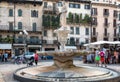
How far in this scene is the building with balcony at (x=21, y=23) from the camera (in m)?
51.6

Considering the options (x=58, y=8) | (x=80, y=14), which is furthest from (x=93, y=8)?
(x=58, y=8)

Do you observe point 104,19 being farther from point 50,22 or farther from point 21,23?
point 21,23

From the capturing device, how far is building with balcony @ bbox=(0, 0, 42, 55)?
51.6 m

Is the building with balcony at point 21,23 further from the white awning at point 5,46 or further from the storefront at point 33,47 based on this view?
the white awning at point 5,46

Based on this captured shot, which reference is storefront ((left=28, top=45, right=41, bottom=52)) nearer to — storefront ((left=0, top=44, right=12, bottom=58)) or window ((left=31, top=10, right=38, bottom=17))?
storefront ((left=0, top=44, right=12, bottom=58))

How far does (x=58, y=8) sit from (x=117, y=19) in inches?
577

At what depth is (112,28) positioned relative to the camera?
206ft

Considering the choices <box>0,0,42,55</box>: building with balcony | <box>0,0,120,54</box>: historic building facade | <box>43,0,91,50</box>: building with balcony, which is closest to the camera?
<box>0,0,42,55</box>: building with balcony

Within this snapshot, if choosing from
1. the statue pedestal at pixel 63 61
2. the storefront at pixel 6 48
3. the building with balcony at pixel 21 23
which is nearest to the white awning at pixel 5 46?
the storefront at pixel 6 48

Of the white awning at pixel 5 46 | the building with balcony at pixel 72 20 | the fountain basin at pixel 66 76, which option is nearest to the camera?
the fountain basin at pixel 66 76

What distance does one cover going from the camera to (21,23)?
53.1 metres

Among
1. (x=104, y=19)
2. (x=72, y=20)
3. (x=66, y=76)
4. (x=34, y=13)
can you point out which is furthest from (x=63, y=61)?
(x=104, y=19)

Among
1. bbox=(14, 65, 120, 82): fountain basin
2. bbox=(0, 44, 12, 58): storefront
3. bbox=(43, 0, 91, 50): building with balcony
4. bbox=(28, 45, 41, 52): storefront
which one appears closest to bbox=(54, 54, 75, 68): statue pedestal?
bbox=(14, 65, 120, 82): fountain basin

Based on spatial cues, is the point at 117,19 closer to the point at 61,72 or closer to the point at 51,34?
the point at 51,34
